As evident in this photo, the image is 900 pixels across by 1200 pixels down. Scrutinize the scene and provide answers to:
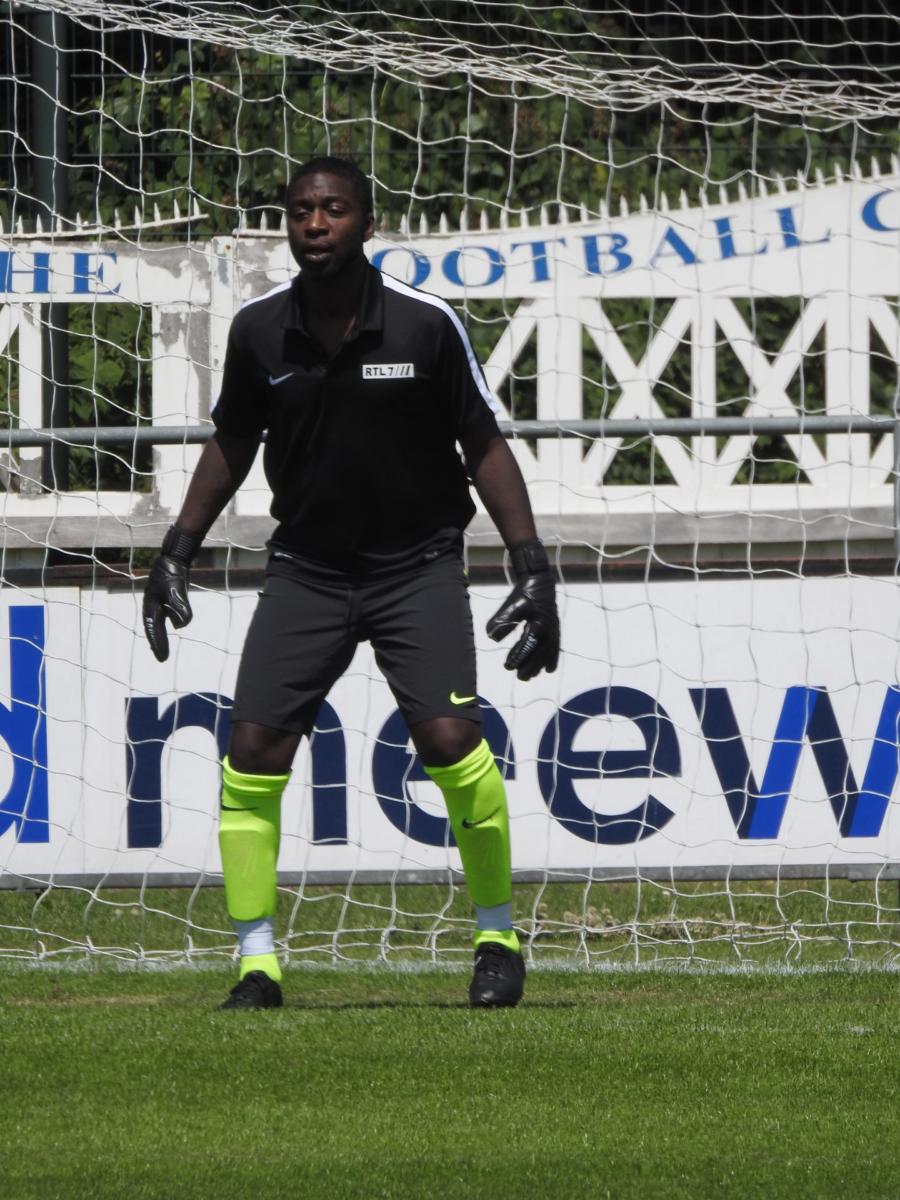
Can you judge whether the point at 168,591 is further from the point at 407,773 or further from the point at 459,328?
the point at 407,773

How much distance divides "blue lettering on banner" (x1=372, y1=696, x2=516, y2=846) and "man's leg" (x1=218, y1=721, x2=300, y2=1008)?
4.20 ft

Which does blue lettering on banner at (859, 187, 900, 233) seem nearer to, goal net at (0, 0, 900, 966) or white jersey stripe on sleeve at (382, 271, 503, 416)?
goal net at (0, 0, 900, 966)

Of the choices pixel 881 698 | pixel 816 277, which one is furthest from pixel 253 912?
pixel 816 277

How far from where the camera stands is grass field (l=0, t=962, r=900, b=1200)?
364 centimetres

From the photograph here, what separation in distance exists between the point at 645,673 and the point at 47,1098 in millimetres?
2858

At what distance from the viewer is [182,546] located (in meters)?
5.50

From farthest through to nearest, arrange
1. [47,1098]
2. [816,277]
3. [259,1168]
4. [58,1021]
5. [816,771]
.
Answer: [816,277] < [816,771] < [58,1021] < [47,1098] < [259,1168]

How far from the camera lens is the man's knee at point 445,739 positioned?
17.2 ft

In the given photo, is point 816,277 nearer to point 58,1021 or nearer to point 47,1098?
point 58,1021

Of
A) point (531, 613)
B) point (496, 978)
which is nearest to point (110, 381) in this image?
point (531, 613)

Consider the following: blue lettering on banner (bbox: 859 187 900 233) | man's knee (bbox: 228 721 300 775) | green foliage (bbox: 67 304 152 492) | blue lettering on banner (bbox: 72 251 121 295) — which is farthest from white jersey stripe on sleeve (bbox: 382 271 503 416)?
blue lettering on banner (bbox: 859 187 900 233)

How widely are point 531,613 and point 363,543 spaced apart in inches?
17.2

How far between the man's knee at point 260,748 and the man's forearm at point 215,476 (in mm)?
531

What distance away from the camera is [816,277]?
10.7 m
